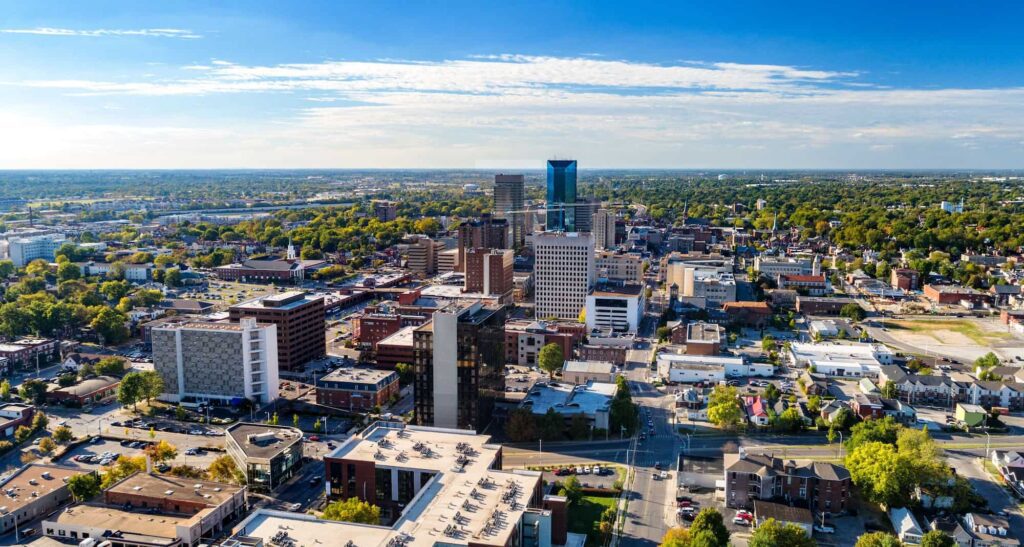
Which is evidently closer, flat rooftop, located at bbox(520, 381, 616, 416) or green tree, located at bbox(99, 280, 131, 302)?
flat rooftop, located at bbox(520, 381, 616, 416)

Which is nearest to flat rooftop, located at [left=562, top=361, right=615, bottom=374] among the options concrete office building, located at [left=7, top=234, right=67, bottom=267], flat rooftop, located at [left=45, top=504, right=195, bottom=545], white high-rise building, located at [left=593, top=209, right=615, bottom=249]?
flat rooftop, located at [left=45, top=504, right=195, bottom=545]

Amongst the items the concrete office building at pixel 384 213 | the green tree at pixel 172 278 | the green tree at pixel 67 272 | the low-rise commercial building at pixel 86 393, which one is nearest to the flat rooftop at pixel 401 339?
the low-rise commercial building at pixel 86 393

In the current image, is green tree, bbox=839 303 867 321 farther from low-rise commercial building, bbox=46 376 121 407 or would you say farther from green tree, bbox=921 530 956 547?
low-rise commercial building, bbox=46 376 121 407

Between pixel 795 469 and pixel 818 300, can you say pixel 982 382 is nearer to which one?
pixel 795 469

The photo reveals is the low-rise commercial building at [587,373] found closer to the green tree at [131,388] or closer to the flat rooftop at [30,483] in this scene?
the green tree at [131,388]

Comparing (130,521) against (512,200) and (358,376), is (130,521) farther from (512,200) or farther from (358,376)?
(512,200)

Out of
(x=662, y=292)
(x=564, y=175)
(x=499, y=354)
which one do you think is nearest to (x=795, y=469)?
(x=499, y=354)

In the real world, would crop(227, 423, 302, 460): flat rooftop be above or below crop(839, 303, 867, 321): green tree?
below
